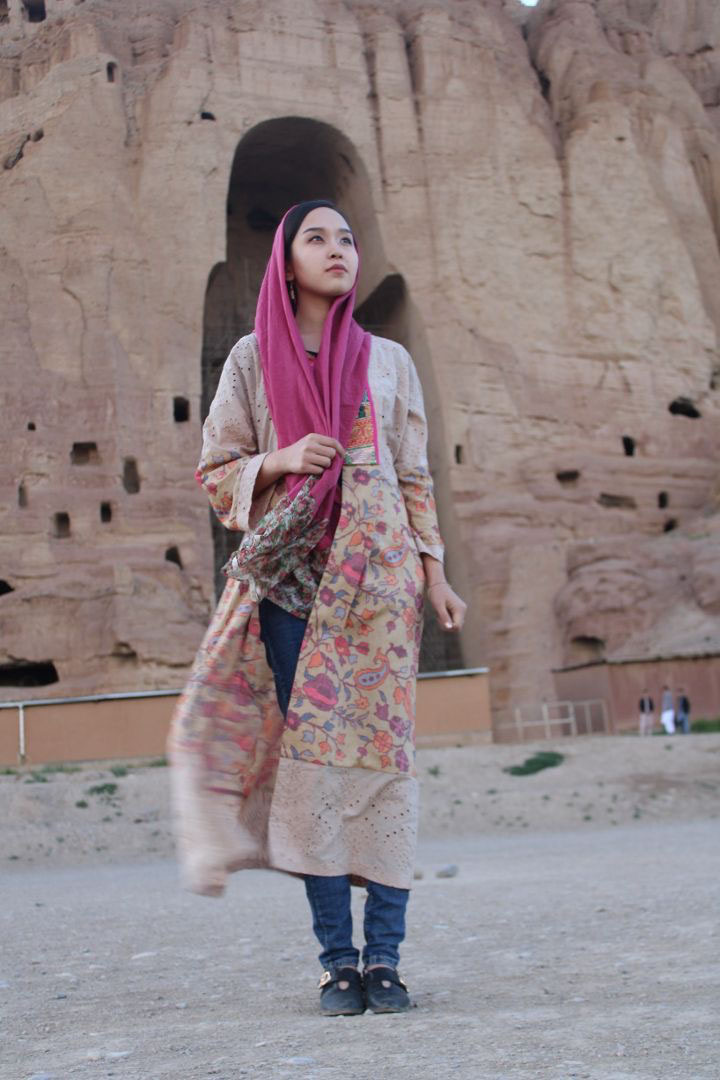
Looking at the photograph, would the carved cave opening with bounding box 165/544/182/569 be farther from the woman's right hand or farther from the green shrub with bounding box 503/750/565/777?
the woman's right hand

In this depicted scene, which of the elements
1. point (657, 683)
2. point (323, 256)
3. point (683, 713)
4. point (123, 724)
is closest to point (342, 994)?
point (323, 256)

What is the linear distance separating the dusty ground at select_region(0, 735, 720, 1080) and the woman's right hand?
1274mm

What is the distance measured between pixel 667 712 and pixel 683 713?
1.54ft

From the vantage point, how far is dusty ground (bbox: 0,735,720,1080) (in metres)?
2.29

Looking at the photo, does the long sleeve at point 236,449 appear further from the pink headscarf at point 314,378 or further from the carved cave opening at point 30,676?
the carved cave opening at point 30,676

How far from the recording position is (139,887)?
8539 mm

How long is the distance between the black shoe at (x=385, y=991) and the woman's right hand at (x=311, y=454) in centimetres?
120

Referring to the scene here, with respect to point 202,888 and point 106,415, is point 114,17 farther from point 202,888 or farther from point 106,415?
point 202,888

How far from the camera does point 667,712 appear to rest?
1992 cm

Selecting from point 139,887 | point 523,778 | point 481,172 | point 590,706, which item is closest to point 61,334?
point 481,172

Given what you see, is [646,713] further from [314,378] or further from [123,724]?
[314,378]

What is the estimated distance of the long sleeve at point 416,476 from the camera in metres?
3.44

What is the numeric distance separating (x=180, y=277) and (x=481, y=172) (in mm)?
7213

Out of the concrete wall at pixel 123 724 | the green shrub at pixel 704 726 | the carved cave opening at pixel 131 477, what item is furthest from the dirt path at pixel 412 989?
the carved cave opening at pixel 131 477
